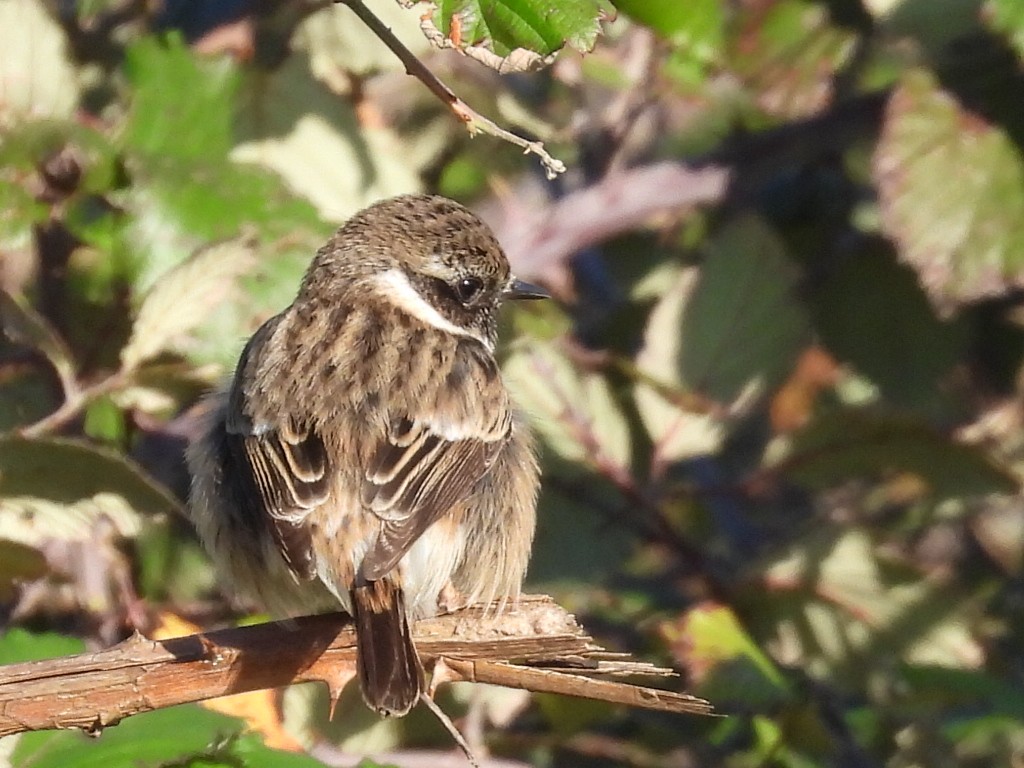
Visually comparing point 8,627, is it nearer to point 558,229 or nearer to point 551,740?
point 551,740

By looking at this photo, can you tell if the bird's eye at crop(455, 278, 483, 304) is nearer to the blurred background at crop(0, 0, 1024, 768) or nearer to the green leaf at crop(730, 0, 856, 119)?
the blurred background at crop(0, 0, 1024, 768)

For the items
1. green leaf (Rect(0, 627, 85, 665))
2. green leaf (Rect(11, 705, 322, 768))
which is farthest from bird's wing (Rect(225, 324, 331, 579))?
green leaf (Rect(0, 627, 85, 665))

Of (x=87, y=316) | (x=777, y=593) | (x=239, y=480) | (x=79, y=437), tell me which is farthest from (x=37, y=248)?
(x=777, y=593)

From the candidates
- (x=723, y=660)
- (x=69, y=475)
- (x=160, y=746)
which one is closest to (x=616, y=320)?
(x=723, y=660)

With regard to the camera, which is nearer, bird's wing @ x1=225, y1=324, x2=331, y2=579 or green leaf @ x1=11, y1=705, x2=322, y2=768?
green leaf @ x1=11, y1=705, x2=322, y2=768

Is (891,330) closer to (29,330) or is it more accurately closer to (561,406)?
(561,406)

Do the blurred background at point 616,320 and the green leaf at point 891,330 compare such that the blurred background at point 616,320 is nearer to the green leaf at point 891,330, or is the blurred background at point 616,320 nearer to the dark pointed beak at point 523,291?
the green leaf at point 891,330

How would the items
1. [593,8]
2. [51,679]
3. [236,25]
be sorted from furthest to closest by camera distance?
[236,25] → [593,8] → [51,679]
